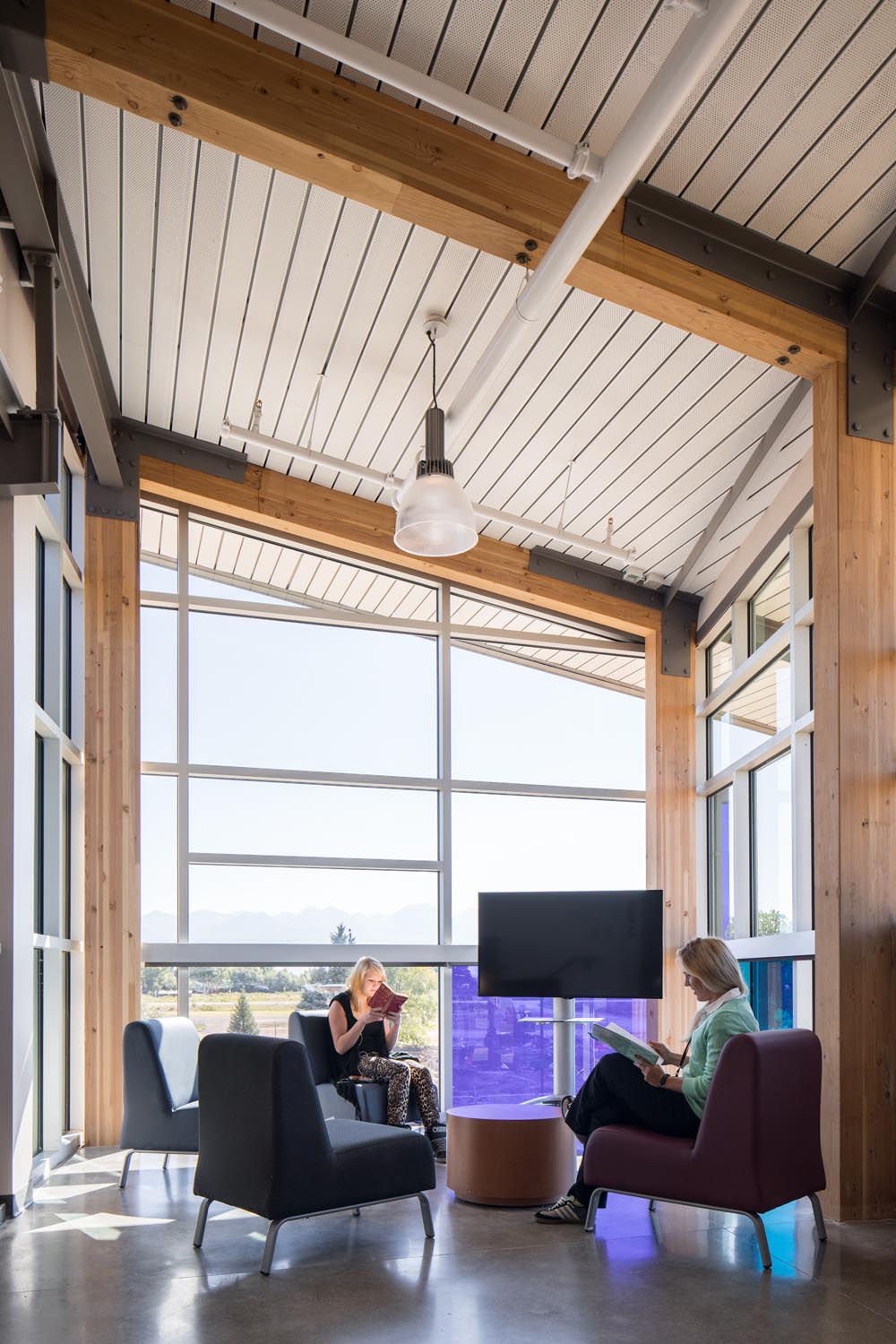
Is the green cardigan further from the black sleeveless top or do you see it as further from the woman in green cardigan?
the black sleeveless top

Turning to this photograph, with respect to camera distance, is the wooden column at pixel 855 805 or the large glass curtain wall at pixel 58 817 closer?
the wooden column at pixel 855 805

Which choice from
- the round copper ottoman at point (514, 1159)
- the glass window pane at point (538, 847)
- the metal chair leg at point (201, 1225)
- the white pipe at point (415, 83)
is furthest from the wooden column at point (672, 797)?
the white pipe at point (415, 83)

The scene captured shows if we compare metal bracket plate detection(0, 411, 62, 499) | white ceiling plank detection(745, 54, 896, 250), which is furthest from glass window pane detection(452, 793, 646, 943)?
white ceiling plank detection(745, 54, 896, 250)

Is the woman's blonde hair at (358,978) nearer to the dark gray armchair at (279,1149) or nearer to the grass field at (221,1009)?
the grass field at (221,1009)

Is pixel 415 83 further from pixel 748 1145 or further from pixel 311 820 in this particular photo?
pixel 311 820

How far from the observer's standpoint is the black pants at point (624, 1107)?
4621 mm

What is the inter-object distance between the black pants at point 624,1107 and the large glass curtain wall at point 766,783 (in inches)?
73.5

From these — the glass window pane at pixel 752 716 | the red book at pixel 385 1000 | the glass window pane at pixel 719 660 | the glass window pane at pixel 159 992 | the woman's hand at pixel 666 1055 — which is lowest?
the glass window pane at pixel 159 992

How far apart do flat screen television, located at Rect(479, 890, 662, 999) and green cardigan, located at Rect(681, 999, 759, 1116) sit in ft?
7.29

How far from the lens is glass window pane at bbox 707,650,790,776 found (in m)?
6.91

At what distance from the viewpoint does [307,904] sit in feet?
26.2

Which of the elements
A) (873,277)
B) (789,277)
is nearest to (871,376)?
(873,277)

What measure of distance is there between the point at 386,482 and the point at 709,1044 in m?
3.75

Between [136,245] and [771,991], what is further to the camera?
[771,991]
